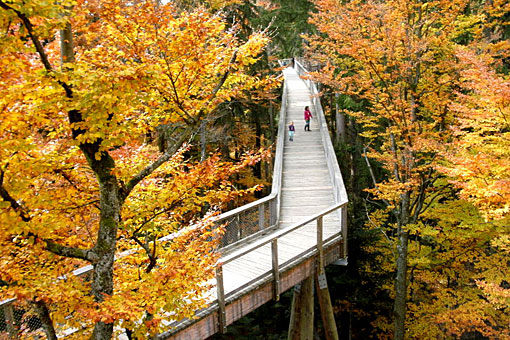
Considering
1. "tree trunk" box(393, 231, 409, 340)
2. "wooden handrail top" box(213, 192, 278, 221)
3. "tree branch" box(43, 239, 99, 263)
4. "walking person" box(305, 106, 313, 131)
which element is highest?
"walking person" box(305, 106, 313, 131)

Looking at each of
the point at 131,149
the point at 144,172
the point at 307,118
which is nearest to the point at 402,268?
the point at 307,118

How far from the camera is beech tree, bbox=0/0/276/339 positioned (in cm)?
371

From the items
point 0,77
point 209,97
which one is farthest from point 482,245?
point 0,77

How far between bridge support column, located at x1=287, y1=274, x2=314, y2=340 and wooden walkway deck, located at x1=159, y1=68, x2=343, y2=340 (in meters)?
1.03

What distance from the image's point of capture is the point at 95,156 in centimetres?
416

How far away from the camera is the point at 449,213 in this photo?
35.9 ft

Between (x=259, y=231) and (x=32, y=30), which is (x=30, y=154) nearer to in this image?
(x=32, y=30)

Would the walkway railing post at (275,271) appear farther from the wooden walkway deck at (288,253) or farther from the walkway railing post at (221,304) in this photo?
the walkway railing post at (221,304)

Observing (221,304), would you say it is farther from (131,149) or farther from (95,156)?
(95,156)

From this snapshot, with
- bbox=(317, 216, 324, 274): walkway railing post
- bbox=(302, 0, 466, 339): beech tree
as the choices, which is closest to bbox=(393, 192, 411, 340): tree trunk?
bbox=(302, 0, 466, 339): beech tree

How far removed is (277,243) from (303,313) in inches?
105

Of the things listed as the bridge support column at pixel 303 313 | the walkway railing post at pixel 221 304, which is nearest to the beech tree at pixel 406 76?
the bridge support column at pixel 303 313

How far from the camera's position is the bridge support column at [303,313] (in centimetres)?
941

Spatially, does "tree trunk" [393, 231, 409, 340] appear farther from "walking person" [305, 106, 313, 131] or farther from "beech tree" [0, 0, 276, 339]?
"walking person" [305, 106, 313, 131]
